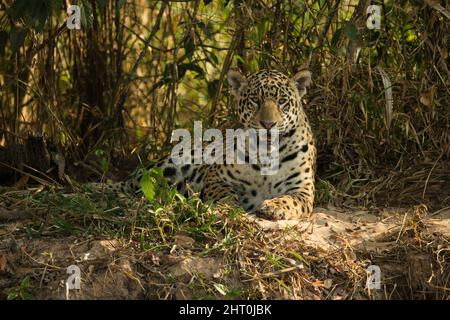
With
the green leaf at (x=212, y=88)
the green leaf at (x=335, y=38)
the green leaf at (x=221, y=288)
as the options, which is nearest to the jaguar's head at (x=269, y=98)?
the green leaf at (x=335, y=38)

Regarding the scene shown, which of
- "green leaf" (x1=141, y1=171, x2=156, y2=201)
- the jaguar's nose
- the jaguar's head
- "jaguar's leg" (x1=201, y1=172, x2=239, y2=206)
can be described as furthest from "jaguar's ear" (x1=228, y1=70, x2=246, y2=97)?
"green leaf" (x1=141, y1=171, x2=156, y2=201)

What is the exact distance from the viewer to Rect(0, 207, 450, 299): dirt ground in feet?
19.9

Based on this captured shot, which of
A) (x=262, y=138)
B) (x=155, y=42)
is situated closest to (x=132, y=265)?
(x=262, y=138)

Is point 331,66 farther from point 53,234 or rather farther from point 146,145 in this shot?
point 53,234

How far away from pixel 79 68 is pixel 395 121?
3.23 meters

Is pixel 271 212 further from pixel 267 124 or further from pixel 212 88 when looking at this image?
pixel 212 88

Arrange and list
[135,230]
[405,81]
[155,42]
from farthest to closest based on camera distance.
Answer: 1. [155,42]
2. [405,81]
3. [135,230]

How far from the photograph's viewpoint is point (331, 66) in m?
8.40

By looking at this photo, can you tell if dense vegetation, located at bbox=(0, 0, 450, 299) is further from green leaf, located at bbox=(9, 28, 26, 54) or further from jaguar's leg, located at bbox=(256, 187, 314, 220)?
jaguar's leg, located at bbox=(256, 187, 314, 220)

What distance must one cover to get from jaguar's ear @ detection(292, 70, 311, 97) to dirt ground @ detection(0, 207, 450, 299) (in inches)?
61.9

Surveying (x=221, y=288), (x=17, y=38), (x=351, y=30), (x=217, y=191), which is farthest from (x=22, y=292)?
(x=351, y=30)

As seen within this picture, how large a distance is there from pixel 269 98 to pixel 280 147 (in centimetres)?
45
